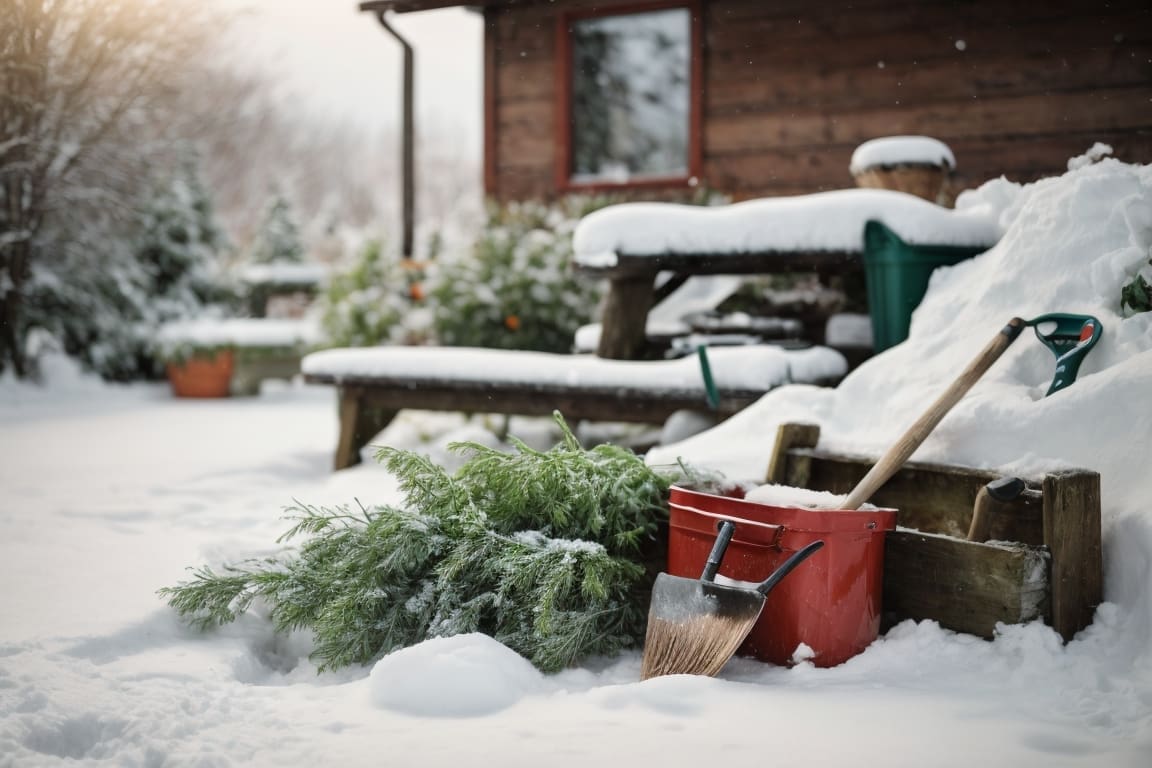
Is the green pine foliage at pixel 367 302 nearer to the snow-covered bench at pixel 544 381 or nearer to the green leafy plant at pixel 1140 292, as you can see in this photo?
the snow-covered bench at pixel 544 381

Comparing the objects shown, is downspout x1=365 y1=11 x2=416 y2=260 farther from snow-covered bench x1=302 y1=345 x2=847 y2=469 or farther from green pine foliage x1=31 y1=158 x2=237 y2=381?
snow-covered bench x1=302 y1=345 x2=847 y2=469

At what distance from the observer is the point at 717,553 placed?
2402mm

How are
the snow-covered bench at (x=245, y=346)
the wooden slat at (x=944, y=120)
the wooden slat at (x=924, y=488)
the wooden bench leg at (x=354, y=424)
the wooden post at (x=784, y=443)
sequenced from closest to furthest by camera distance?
the wooden slat at (x=924, y=488) < the wooden post at (x=784, y=443) < the wooden bench leg at (x=354, y=424) < the wooden slat at (x=944, y=120) < the snow-covered bench at (x=245, y=346)

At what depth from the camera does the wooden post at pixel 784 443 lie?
3.22m

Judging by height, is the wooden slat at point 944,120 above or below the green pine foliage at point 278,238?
below

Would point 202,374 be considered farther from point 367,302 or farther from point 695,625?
point 695,625

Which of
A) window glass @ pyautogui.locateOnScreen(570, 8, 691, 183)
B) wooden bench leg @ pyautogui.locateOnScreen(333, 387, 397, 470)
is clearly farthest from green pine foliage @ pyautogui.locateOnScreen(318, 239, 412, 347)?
wooden bench leg @ pyautogui.locateOnScreen(333, 387, 397, 470)

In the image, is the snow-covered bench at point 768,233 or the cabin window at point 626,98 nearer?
the snow-covered bench at point 768,233

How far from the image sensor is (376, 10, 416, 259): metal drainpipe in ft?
27.8

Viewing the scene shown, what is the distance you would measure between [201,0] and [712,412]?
22.3 ft

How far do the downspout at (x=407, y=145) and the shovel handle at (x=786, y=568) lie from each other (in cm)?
688

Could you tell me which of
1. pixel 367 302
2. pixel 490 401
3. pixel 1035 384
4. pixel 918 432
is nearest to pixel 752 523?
pixel 918 432

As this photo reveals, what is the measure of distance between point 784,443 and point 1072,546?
0.98m

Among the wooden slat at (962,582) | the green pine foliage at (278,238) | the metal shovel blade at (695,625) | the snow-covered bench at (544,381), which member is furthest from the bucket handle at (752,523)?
the green pine foliage at (278,238)
